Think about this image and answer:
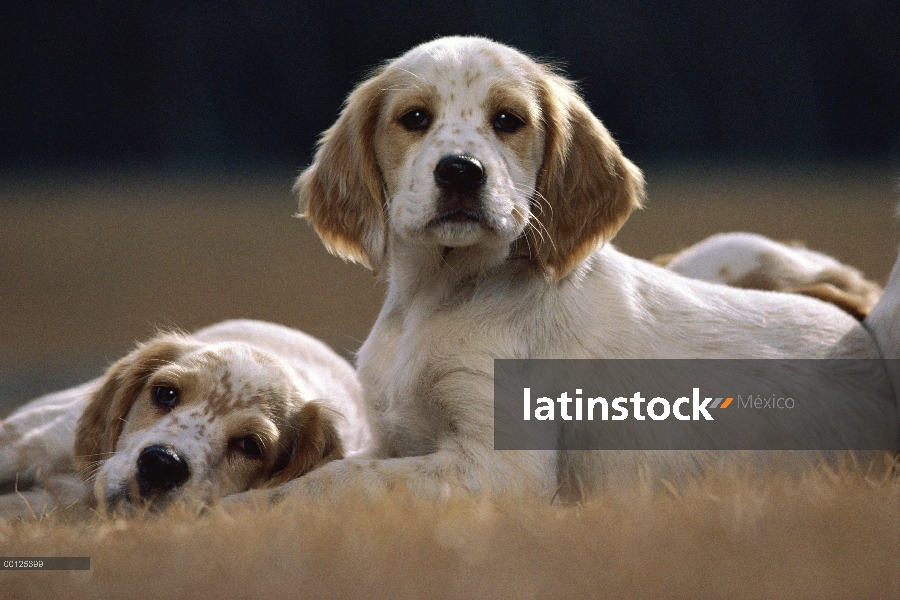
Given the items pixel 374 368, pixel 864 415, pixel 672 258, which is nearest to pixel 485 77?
pixel 374 368

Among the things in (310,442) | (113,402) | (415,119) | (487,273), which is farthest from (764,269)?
(113,402)

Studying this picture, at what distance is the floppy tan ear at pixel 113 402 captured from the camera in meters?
2.48

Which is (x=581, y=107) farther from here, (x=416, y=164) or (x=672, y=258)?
(x=672, y=258)

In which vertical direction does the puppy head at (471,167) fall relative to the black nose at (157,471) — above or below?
above

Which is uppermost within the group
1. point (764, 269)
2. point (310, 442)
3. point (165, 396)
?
point (764, 269)

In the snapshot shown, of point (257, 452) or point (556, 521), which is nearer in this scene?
point (556, 521)

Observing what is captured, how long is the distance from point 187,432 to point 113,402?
0.33 meters

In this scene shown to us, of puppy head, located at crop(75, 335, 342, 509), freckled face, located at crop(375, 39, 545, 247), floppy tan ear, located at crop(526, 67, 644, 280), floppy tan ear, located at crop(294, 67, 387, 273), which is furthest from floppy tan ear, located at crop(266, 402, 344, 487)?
floppy tan ear, located at crop(526, 67, 644, 280)

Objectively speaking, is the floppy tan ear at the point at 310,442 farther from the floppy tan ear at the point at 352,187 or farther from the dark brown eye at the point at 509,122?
the dark brown eye at the point at 509,122

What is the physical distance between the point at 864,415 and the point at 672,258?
1.37 meters

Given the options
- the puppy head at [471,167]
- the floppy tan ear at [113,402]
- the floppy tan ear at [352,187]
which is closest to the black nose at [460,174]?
the puppy head at [471,167]

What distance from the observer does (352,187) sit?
→ 2.45 m

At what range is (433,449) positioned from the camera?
228 centimetres

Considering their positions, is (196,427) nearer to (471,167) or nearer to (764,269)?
(471,167)
